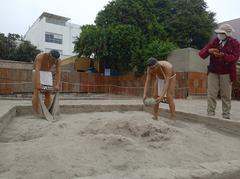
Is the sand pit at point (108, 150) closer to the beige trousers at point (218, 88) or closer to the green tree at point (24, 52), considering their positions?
the beige trousers at point (218, 88)

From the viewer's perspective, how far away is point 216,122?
5074mm

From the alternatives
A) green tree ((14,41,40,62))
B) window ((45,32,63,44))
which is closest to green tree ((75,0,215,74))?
green tree ((14,41,40,62))

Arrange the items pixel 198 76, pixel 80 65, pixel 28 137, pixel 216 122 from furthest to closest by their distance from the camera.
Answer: pixel 80 65, pixel 198 76, pixel 216 122, pixel 28 137

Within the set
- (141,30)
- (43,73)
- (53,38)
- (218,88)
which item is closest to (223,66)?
(218,88)

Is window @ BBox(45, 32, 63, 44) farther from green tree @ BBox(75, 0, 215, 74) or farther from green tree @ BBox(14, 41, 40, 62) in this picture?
green tree @ BBox(75, 0, 215, 74)

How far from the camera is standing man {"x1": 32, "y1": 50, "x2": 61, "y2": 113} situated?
590 centimetres

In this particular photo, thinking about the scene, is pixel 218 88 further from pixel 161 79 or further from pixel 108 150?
pixel 108 150

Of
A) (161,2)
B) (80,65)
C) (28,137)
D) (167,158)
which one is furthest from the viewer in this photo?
(80,65)

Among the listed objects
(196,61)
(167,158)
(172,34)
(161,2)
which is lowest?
(167,158)

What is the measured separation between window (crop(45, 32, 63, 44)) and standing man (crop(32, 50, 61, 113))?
3493 centimetres

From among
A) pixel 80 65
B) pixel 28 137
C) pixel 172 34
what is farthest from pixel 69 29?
pixel 28 137

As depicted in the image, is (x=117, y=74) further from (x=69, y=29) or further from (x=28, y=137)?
(x=69, y=29)

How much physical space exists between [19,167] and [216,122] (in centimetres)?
350

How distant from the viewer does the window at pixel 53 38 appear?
3970 centimetres
